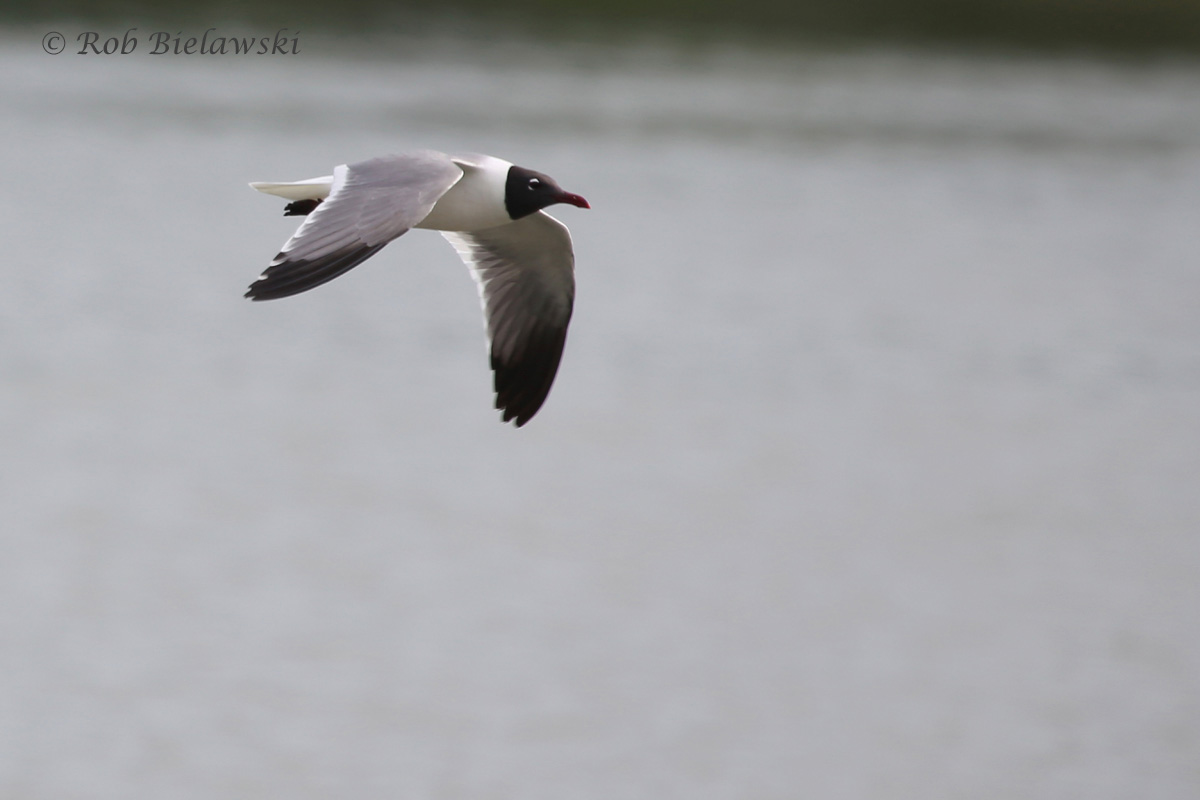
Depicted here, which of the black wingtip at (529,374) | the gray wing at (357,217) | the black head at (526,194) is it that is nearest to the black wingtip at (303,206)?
the gray wing at (357,217)

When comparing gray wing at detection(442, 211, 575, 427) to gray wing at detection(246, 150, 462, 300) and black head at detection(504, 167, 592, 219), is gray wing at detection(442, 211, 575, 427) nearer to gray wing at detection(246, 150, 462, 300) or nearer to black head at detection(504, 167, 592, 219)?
black head at detection(504, 167, 592, 219)

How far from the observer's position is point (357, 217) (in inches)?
191

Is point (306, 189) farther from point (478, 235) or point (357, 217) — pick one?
point (478, 235)

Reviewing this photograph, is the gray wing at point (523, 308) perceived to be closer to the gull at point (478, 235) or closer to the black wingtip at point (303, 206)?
the gull at point (478, 235)

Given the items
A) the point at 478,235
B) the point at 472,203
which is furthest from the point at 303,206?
the point at 478,235

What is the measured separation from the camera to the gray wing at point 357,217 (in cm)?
452

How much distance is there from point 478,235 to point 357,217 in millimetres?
1530

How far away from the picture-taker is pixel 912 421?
665 inches

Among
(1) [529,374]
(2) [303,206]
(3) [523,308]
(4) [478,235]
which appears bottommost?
(1) [529,374]

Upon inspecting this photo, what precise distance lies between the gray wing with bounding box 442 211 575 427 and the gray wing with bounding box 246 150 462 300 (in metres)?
0.92

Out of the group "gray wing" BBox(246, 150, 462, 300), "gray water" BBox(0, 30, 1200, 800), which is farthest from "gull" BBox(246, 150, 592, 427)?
"gray water" BBox(0, 30, 1200, 800)

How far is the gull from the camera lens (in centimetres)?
468

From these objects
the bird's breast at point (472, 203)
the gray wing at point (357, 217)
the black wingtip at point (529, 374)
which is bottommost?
the black wingtip at point (529, 374)

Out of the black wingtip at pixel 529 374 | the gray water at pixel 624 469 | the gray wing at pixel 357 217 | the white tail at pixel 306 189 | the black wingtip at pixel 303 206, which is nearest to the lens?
the gray wing at pixel 357 217
